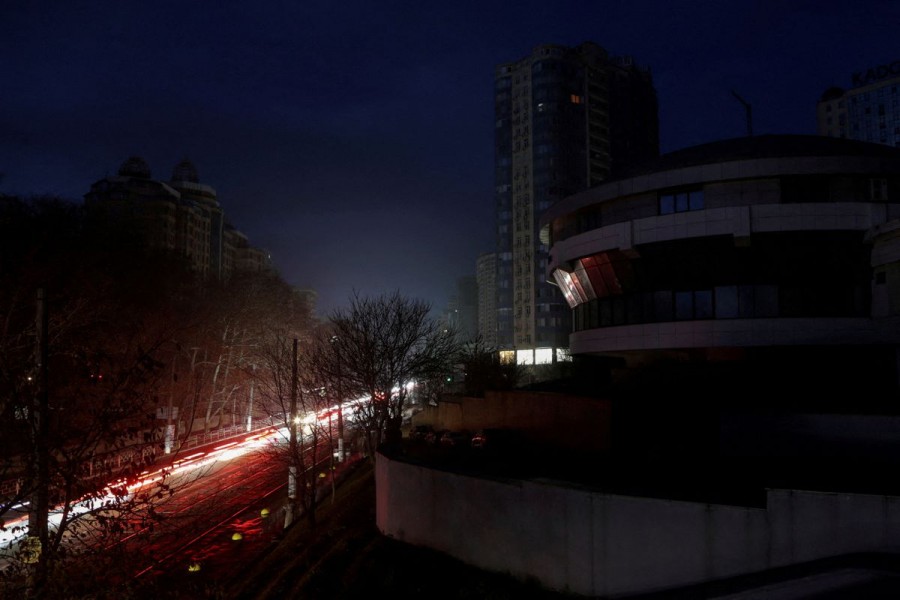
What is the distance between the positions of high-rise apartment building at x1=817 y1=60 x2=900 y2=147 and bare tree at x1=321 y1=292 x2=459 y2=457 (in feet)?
322

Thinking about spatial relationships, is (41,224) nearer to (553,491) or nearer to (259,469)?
(259,469)

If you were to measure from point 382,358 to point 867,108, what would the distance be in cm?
11059

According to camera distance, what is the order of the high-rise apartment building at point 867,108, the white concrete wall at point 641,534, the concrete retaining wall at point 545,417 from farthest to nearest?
the high-rise apartment building at point 867,108 < the concrete retaining wall at point 545,417 < the white concrete wall at point 641,534

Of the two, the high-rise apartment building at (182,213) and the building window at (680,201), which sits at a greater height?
the high-rise apartment building at (182,213)

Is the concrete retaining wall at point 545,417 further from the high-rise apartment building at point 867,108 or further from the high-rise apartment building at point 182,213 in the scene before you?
the high-rise apartment building at point 867,108

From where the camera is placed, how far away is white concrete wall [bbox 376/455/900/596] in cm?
1135

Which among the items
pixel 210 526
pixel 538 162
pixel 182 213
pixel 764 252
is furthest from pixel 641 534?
pixel 182 213

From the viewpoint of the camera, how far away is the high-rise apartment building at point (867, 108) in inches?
4200

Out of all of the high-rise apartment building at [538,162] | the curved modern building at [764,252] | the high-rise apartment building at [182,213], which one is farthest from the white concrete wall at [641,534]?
the high-rise apartment building at [538,162]

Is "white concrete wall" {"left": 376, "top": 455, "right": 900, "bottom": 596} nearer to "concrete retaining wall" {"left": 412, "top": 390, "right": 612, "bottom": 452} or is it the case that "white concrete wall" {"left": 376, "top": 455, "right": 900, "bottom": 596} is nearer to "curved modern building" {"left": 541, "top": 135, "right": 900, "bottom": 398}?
"concrete retaining wall" {"left": 412, "top": 390, "right": 612, "bottom": 452}

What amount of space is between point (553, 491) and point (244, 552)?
43.6ft

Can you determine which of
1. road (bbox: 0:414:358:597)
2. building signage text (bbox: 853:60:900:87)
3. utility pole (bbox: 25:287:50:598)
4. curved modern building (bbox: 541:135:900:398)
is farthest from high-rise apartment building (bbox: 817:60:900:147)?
utility pole (bbox: 25:287:50:598)

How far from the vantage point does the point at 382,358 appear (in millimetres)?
32719

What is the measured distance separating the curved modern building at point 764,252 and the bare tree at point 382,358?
10.3 metres
